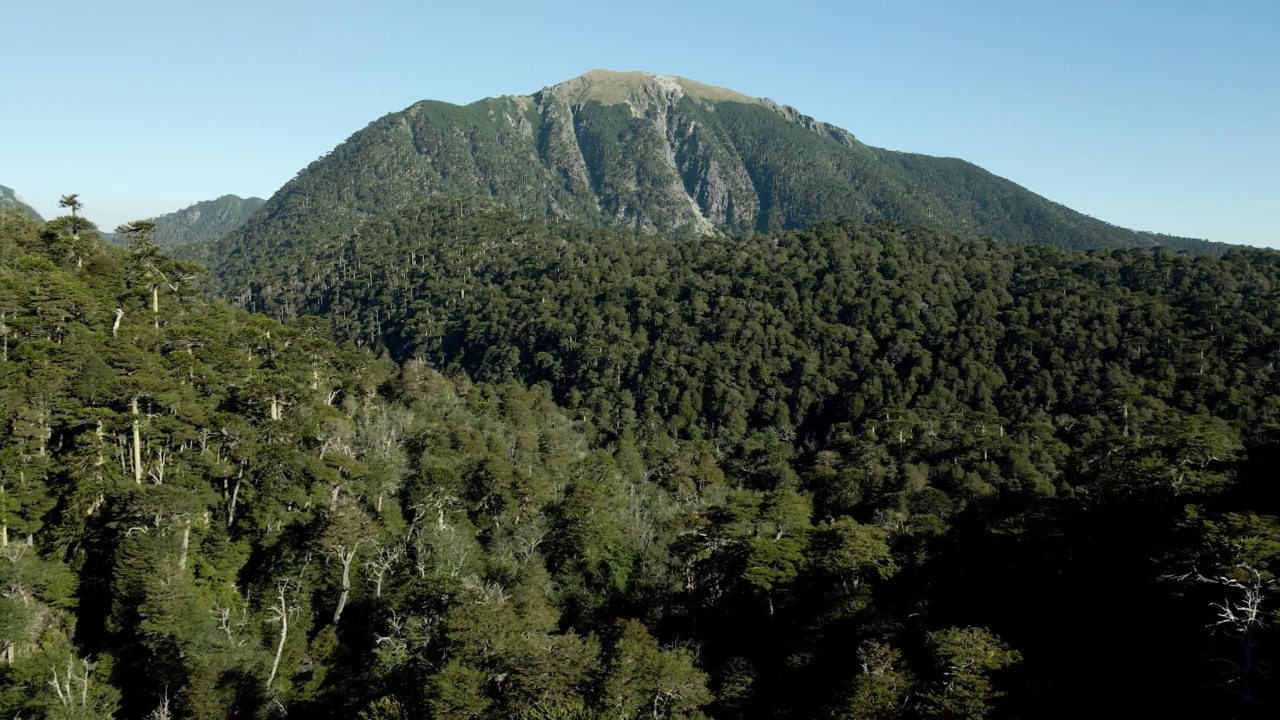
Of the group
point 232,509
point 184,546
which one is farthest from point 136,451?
point 232,509

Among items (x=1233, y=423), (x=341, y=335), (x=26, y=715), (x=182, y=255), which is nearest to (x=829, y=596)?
(x=26, y=715)

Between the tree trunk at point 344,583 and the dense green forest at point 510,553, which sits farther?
the tree trunk at point 344,583

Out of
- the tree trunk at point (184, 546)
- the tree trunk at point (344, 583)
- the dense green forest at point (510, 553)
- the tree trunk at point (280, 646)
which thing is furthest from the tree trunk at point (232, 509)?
the tree trunk at point (280, 646)

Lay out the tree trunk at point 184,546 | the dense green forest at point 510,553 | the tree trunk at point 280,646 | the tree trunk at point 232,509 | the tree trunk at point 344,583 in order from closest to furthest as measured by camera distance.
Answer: the dense green forest at point 510,553
the tree trunk at point 280,646
the tree trunk at point 184,546
the tree trunk at point 344,583
the tree trunk at point 232,509

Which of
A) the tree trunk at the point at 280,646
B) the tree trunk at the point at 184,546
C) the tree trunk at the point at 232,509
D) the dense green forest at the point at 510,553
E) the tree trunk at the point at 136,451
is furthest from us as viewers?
the tree trunk at the point at 232,509

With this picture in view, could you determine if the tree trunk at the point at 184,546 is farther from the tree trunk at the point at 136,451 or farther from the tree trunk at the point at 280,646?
the tree trunk at the point at 280,646

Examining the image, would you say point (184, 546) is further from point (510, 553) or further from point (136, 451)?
point (510, 553)

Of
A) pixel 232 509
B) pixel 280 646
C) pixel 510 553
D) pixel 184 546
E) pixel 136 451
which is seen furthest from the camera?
pixel 510 553

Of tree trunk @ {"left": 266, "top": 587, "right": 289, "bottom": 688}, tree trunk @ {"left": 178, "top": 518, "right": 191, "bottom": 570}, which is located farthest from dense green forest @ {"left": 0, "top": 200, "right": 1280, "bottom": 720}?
tree trunk @ {"left": 266, "top": 587, "right": 289, "bottom": 688}

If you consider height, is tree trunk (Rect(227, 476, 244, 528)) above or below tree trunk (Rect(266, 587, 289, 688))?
Answer: above

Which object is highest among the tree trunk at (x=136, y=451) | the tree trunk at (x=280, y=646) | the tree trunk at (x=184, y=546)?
the tree trunk at (x=136, y=451)

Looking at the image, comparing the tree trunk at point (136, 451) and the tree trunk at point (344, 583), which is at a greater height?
the tree trunk at point (136, 451)

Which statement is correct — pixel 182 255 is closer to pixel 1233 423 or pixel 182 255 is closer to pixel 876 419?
pixel 876 419

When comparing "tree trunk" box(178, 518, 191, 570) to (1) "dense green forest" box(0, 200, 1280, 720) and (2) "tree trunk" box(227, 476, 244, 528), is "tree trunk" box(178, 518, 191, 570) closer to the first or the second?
(1) "dense green forest" box(0, 200, 1280, 720)
